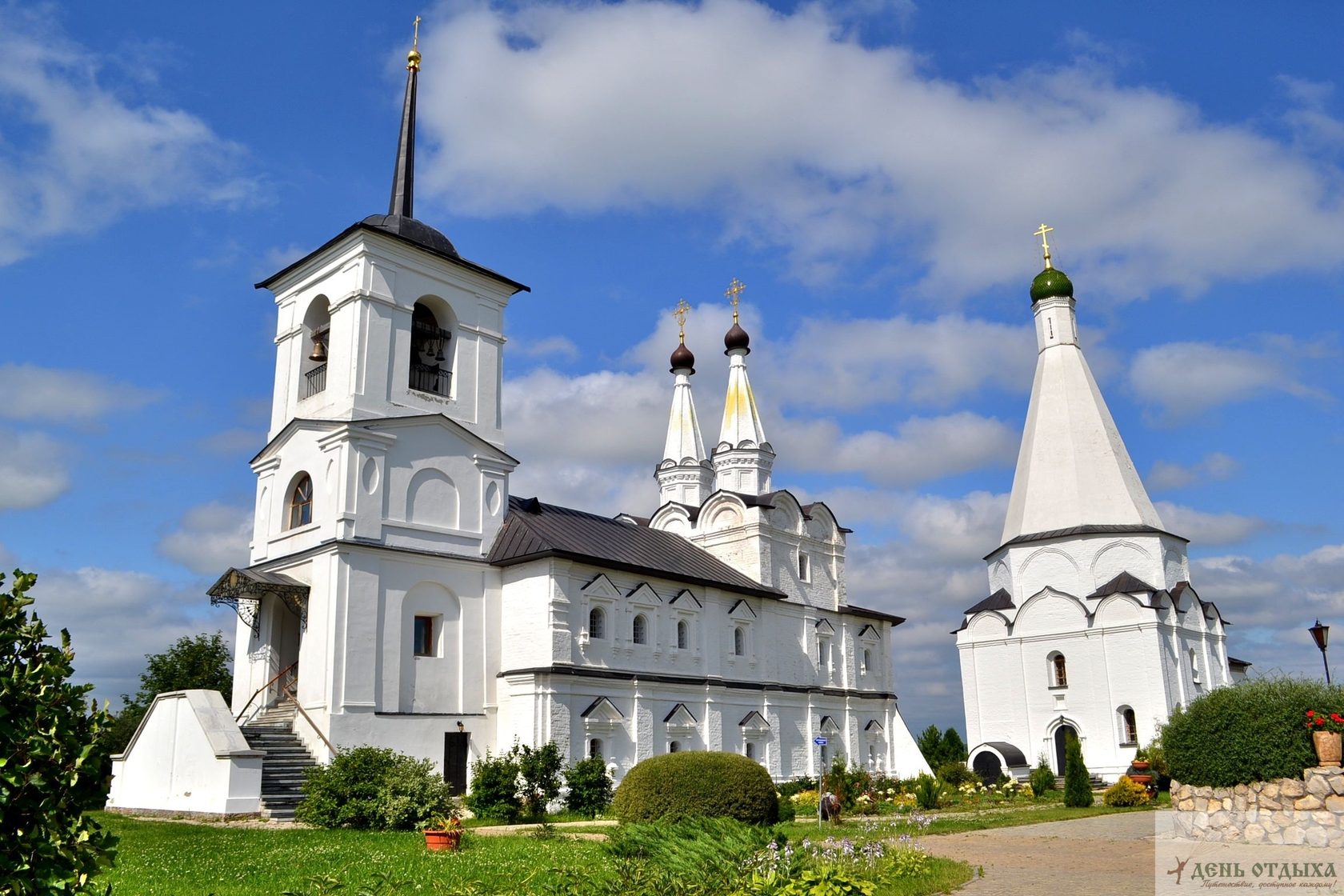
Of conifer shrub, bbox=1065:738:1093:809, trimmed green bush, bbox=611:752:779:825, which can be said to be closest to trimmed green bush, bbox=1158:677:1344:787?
trimmed green bush, bbox=611:752:779:825

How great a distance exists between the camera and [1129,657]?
33.2m

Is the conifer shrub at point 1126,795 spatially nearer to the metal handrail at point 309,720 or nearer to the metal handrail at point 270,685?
the metal handrail at point 309,720

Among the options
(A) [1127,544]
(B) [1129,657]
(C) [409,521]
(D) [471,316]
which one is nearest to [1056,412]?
(A) [1127,544]

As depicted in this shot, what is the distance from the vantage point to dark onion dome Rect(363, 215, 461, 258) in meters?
25.2

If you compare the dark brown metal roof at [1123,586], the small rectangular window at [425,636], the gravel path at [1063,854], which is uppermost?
the dark brown metal roof at [1123,586]

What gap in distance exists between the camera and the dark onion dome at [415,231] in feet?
82.7

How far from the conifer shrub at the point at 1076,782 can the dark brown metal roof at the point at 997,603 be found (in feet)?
40.2

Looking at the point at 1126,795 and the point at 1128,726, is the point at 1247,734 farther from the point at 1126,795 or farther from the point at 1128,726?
the point at 1128,726

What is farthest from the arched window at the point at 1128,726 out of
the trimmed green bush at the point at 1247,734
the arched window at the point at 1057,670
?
the trimmed green bush at the point at 1247,734

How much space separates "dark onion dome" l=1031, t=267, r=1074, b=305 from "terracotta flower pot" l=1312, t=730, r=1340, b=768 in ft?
95.8

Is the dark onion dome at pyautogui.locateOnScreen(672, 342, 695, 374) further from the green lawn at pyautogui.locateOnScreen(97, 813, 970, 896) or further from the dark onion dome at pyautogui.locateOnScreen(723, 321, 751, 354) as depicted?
the green lawn at pyautogui.locateOnScreen(97, 813, 970, 896)

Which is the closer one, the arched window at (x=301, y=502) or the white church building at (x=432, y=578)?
the white church building at (x=432, y=578)

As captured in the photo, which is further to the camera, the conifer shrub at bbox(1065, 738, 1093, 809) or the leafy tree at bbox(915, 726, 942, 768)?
the leafy tree at bbox(915, 726, 942, 768)

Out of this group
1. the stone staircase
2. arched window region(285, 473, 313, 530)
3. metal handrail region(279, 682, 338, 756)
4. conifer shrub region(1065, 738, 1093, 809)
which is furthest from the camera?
conifer shrub region(1065, 738, 1093, 809)
